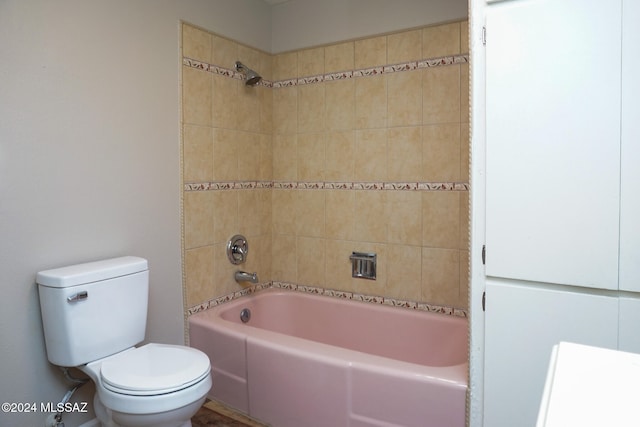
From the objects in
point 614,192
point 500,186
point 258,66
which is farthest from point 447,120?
point 258,66

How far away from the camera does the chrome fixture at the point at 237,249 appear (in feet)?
8.68

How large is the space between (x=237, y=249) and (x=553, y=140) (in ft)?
6.34

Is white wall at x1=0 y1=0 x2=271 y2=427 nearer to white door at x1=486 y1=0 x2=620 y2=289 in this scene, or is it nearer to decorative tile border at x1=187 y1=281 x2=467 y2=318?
decorative tile border at x1=187 y1=281 x2=467 y2=318

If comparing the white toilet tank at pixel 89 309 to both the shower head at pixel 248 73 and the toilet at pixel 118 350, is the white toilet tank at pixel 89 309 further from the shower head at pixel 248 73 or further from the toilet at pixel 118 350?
the shower head at pixel 248 73

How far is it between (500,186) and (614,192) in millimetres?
326

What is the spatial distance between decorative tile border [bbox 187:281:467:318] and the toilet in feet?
1.88

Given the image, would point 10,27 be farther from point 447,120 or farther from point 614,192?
point 614,192

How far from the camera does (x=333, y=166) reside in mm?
2758

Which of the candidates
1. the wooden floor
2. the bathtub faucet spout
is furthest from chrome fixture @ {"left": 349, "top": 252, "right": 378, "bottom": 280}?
the wooden floor

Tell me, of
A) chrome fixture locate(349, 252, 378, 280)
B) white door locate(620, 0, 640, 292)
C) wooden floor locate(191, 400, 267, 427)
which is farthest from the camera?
chrome fixture locate(349, 252, 378, 280)

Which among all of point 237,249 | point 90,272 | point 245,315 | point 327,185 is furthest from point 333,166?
point 90,272

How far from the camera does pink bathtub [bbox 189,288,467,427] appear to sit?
1.69 metres

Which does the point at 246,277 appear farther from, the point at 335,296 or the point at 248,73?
the point at 248,73

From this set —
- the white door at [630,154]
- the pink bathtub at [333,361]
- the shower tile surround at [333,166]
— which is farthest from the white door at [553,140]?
the shower tile surround at [333,166]
